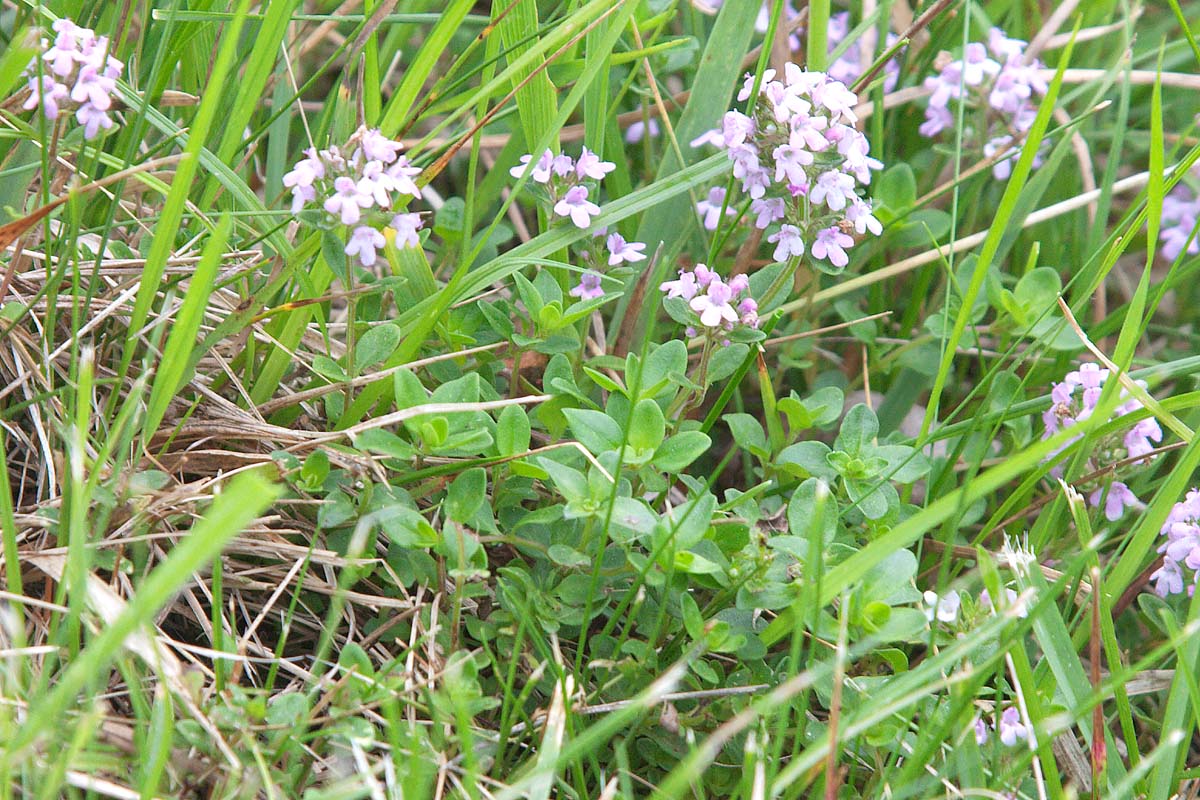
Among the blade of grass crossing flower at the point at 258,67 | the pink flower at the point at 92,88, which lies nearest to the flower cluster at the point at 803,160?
the blade of grass crossing flower at the point at 258,67

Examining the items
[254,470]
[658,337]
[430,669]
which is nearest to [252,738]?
[430,669]

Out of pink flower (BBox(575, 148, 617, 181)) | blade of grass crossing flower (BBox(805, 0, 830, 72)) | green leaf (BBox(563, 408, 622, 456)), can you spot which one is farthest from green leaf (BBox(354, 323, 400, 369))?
blade of grass crossing flower (BBox(805, 0, 830, 72))

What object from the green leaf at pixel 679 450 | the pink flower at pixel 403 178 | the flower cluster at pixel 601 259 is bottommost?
the green leaf at pixel 679 450

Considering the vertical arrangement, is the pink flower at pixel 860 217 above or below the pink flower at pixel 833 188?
below

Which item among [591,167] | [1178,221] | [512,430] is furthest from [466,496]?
[1178,221]

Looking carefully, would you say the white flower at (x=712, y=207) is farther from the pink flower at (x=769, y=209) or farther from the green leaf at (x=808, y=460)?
the green leaf at (x=808, y=460)

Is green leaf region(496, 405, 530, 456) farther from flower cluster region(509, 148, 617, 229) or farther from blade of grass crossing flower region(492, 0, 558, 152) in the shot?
blade of grass crossing flower region(492, 0, 558, 152)

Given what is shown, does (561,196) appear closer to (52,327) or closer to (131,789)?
(52,327)

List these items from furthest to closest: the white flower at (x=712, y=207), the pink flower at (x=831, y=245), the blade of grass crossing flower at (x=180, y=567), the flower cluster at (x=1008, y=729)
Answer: the white flower at (x=712, y=207) < the pink flower at (x=831, y=245) < the flower cluster at (x=1008, y=729) < the blade of grass crossing flower at (x=180, y=567)
